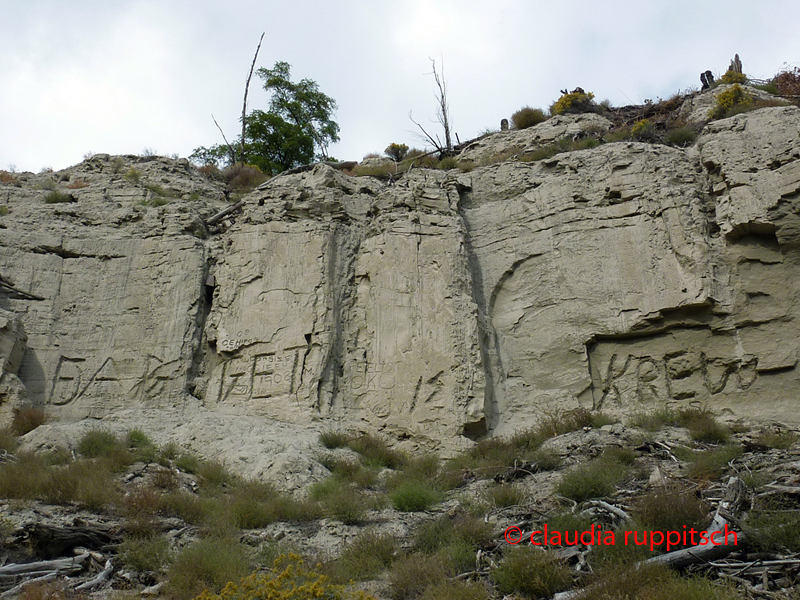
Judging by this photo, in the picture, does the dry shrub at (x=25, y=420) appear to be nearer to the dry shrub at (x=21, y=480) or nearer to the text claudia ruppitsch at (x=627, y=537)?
the dry shrub at (x=21, y=480)

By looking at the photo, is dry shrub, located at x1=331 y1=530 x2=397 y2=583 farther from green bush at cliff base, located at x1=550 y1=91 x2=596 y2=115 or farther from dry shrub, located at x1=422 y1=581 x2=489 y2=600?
green bush at cliff base, located at x1=550 y1=91 x2=596 y2=115

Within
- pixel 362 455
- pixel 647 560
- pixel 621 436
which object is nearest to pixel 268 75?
pixel 362 455

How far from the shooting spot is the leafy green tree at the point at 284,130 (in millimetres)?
24250

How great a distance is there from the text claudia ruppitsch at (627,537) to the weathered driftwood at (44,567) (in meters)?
4.24

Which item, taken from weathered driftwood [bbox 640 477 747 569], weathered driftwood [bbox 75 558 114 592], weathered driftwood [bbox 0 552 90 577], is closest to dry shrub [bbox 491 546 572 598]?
weathered driftwood [bbox 640 477 747 569]

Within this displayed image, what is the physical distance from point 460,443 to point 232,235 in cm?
640

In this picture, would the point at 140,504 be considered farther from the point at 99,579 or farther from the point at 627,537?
the point at 627,537

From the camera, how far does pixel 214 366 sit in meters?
13.4

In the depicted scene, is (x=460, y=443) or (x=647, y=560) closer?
(x=647, y=560)

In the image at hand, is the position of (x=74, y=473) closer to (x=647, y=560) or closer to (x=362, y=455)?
(x=362, y=455)

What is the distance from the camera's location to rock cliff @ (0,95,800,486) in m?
12.2

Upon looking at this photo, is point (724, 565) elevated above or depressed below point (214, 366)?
below

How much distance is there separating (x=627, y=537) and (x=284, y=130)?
20587mm

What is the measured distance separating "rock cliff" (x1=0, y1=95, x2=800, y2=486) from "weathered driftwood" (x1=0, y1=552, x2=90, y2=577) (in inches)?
152
